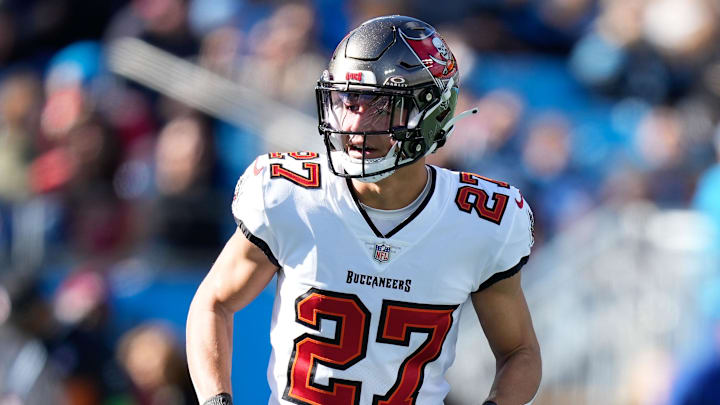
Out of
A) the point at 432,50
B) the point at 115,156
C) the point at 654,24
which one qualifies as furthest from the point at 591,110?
the point at 432,50

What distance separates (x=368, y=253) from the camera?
12.0 ft

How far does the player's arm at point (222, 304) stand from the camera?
369cm

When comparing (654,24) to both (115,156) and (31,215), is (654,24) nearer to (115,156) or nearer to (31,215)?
(115,156)

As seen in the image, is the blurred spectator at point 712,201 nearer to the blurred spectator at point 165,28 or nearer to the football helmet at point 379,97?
the football helmet at point 379,97

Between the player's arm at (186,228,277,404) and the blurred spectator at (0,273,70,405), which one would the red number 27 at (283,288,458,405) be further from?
the blurred spectator at (0,273,70,405)

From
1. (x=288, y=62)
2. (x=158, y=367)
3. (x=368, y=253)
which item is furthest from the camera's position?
(x=288, y=62)

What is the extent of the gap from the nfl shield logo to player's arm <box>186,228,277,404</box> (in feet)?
1.19

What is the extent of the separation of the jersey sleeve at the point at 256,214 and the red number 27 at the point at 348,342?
21 centimetres

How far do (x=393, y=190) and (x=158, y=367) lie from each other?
3.24 metres

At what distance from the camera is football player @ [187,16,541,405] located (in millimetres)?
3639

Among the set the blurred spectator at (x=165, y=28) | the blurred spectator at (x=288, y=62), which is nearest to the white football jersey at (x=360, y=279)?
the blurred spectator at (x=288, y=62)

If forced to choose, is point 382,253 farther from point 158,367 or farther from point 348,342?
point 158,367

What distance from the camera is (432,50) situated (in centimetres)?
377

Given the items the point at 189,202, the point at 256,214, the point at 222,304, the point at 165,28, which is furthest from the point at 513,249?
the point at 165,28
